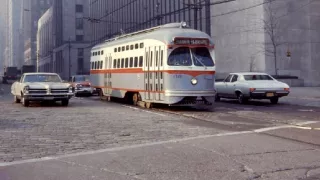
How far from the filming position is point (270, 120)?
14.5m

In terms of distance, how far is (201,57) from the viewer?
1755cm

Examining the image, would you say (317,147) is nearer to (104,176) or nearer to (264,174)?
(264,174)

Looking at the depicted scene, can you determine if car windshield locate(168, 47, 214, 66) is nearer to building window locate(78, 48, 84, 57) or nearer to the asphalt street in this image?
the asphalt street

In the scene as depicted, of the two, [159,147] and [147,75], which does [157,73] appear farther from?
[159,147]

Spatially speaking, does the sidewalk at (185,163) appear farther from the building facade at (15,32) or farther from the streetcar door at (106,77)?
the building facade at (15,32)

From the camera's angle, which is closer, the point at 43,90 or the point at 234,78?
the point at 43,90

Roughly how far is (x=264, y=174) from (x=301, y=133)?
16.1ft

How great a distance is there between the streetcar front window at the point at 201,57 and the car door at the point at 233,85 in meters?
4.86

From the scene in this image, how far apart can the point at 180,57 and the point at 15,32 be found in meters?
162

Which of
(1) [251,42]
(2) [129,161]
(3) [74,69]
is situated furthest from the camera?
(3) [74,69]

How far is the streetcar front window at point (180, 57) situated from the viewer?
17125 mm

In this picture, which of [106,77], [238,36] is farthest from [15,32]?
[106,77]

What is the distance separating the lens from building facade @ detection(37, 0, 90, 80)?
8912cm

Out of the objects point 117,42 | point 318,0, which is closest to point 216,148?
point 117,42
